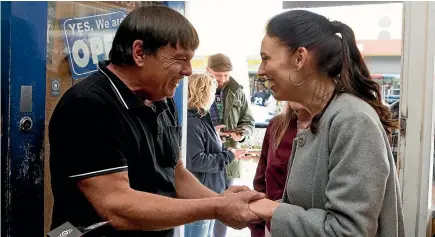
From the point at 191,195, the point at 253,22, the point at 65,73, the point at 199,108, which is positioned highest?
the point at 253,22

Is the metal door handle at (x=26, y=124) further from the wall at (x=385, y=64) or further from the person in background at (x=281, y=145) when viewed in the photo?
the wall at (x=385, y=64)

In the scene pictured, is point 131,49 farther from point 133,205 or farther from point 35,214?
point 35,214

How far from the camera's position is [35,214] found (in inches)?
89.2

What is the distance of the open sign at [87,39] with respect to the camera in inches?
94.9

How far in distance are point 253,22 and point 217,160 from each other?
2.13m

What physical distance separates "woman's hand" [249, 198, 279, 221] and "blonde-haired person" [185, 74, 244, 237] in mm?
1994

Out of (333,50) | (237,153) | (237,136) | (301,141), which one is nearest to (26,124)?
(301,141)

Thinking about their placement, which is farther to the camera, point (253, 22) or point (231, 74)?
point (253, 22)

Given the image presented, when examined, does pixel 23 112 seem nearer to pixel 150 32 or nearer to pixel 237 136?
pixel 150 32

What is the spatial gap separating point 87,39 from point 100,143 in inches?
46.1

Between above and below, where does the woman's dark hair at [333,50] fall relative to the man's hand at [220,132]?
above

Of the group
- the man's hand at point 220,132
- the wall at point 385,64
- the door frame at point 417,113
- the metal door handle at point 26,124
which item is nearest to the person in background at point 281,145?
the door frame at point 417,113

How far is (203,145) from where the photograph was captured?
367cm

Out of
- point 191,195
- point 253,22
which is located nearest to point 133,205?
point 191,195
